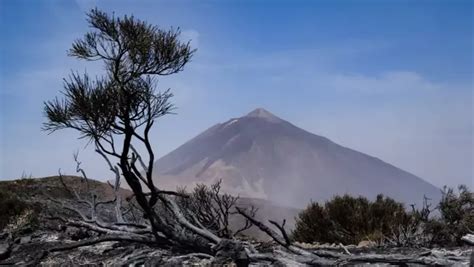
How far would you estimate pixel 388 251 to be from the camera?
7.68 metres

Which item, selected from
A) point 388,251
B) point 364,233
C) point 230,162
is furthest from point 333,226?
point 230,162

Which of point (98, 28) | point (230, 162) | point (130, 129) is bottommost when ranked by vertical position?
point (130, 129)

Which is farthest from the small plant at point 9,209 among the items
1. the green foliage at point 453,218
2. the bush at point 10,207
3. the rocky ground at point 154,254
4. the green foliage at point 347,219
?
the green foliage at point 453,218

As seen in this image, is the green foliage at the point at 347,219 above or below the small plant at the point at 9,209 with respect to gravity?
below

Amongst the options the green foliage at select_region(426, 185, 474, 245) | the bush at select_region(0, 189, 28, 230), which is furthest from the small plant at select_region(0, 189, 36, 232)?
the green foliage at select_region(426, 185, 474, 245)

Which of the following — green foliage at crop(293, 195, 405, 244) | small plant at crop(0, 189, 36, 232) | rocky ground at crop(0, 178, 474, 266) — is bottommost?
rocky ground at crop(0, 178, 474, 266)

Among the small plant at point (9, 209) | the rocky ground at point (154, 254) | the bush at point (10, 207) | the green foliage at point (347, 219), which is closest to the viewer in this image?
the rocky ground at point (154, 254)

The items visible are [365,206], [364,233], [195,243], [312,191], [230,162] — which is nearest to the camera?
[195,243]

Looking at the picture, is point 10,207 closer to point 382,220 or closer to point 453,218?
point 382,220

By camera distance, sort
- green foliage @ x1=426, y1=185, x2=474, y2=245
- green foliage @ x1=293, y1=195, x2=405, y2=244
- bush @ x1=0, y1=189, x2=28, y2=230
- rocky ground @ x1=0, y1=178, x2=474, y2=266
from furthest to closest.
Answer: bush @ x1=0, y1=189, x2=28, y2=230 < green foliage @ x1=293, y1=195, x2=405, y2=244 < green foliage @ x1=426, y1=185, x2=474, y2=245 < rocky ground @ x1=0, y1=178, x2=474, y2=266

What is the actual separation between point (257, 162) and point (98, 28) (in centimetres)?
17556

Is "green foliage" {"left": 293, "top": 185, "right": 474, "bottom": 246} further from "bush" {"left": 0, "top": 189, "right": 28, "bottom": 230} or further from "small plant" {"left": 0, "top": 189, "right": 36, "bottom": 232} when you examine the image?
"bush" {"left": 0, "top": 189, "right": 28, "bottom": 230}

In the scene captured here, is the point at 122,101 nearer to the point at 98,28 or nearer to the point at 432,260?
the point at 98,28

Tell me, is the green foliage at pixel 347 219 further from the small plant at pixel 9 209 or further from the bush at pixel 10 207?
the bush at pixel 10 207
